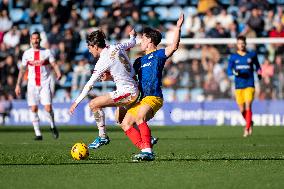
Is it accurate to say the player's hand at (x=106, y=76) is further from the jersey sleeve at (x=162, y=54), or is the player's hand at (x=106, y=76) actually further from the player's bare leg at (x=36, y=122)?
the player's bare leg at (x=36, y=122)

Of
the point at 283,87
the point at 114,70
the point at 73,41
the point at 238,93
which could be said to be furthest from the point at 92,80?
the point at 73,41

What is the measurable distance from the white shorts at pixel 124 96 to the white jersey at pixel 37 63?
7.48 m

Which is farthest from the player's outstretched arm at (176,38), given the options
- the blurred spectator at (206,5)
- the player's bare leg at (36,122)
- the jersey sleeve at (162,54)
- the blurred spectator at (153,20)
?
the blurred spectator at (206,5)

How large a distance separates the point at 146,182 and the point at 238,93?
41.3ft

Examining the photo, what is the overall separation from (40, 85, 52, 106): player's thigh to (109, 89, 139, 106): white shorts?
7.75 metres

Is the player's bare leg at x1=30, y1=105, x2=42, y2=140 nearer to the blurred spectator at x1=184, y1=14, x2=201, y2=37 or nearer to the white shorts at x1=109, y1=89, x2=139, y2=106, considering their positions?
the white shorts at x1=109, y1=89, x2=139, y2=106

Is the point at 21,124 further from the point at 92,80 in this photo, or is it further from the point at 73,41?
the point at 92,80

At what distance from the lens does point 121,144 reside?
18.3 meters

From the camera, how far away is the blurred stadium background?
28.4m

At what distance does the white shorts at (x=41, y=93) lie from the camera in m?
21.0

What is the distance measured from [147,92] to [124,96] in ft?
1.14

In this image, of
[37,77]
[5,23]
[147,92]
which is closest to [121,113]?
[147,92]

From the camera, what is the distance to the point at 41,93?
21.2 m

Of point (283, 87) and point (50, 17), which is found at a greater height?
point (50, 17)
